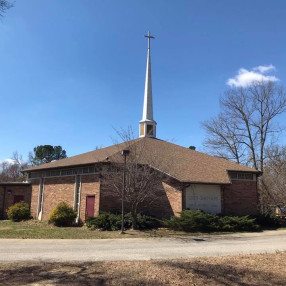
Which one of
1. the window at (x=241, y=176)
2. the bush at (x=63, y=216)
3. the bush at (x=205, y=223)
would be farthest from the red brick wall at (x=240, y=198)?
the bush at (x=63, y=216)

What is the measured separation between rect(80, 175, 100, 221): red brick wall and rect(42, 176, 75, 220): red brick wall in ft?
4.17

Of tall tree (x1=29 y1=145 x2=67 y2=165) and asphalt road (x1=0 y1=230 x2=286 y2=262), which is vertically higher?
tall tree (x1=29 y1=145 x2=67 y2=165)

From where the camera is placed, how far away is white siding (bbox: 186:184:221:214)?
20.3 metres

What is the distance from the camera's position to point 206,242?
13867 millimetres

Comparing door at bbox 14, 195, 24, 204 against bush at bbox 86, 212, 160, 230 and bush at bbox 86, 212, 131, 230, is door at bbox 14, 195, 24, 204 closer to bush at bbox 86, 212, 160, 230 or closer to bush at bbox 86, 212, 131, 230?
bush at bbox 86, 212, 160, 230

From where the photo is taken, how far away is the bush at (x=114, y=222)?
704 inches

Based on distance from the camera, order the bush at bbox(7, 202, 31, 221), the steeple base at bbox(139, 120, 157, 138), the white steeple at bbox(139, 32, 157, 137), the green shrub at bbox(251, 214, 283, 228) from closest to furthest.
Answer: the green shrub at bbox(251, 214, 283, 228) < the bush at bbox(7, 202, 31, 221) < the steeple base at bbox(139, 120, 157, 138) < the white steeple at bbox(139, 32, 157, 137)

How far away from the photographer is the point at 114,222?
1795cm

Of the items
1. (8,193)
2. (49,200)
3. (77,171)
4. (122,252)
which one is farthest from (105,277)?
(8,193)

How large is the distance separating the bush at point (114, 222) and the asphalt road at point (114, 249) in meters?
3.40

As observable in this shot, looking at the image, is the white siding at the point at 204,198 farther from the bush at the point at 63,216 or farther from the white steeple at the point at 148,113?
the white steeple at the point at 148,113

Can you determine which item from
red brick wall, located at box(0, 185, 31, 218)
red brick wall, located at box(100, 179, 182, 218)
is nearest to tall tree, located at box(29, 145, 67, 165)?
red brick wall, located at box(0, 185, 31, 218)

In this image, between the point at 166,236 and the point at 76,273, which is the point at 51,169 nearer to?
the point at 166,236

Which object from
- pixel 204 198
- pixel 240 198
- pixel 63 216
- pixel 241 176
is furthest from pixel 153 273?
pixel 241 176
